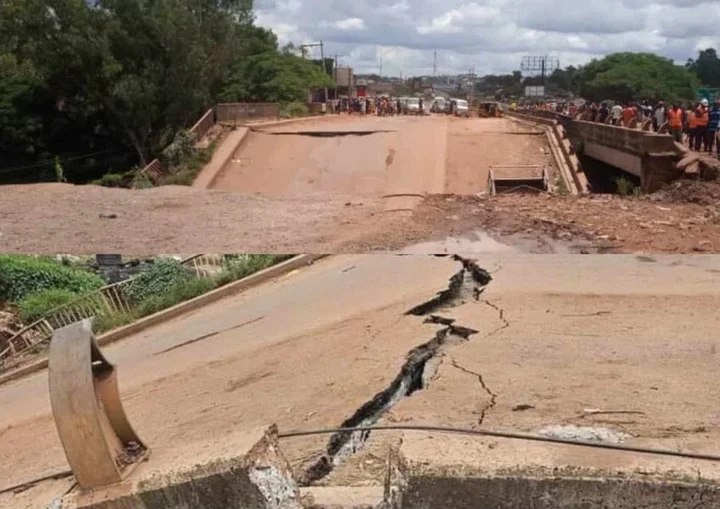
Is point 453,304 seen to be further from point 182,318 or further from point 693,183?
point 693,183

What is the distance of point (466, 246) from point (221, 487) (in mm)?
7759

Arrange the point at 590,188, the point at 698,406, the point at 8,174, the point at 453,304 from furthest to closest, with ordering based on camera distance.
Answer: the point at 8,174 < the point at 590,188 < the point at 453,304 < the point at 698,406

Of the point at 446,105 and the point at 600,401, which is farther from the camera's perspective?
the point at 446,105

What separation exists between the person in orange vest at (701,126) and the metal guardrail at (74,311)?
32.3ft

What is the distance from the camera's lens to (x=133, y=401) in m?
7.13

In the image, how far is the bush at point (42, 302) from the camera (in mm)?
13117

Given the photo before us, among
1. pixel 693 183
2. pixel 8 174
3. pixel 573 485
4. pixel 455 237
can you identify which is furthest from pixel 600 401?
pixel 8 174

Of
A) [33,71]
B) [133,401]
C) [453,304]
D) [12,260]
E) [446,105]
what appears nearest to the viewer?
[133,401]

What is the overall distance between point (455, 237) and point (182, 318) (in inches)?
137

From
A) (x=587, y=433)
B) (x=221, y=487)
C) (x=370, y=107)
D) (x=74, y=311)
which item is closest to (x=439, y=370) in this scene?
(x=587, y=433)

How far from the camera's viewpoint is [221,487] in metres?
3.30

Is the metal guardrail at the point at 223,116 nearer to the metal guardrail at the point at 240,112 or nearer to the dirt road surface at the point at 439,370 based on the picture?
the metal guardrail at the point at 240,112

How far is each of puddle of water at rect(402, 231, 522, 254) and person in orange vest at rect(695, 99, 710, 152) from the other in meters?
7.38

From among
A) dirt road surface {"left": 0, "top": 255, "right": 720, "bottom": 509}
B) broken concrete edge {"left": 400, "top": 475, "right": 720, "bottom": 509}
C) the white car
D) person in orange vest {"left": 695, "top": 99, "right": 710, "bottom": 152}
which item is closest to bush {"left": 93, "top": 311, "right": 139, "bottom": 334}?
dirt road surface {"left": 0, "top": 255, "right": 720, "bottom": 509}
